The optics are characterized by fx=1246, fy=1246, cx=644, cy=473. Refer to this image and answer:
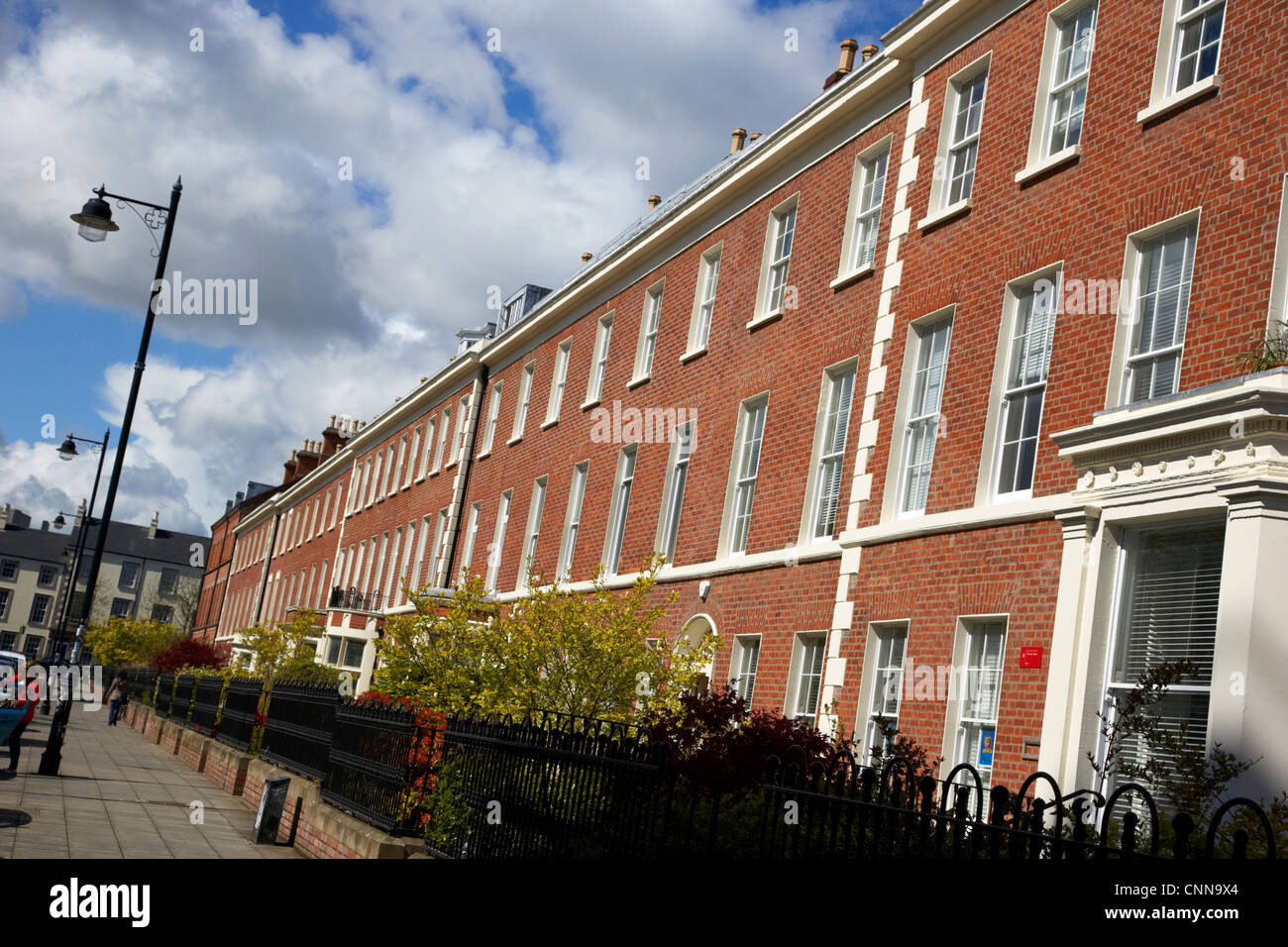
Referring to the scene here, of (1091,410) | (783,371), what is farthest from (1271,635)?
(783,371)

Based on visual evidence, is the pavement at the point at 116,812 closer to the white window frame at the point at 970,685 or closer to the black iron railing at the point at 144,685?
the white window frame at the point at 970,685

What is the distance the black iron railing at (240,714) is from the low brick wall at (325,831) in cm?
371

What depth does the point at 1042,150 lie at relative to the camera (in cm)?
1463

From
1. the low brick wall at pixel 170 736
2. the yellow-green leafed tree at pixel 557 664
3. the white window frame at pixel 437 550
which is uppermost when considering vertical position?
the white window frame at pixel 437 550

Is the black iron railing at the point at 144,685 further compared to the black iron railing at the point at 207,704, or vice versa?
the black iron railing at the point at 144,685

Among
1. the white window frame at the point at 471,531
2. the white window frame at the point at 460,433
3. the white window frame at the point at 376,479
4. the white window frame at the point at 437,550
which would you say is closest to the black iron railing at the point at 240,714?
the white window frame at the point at 471,531

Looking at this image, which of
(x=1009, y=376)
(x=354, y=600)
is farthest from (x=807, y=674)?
(x=354, y=600)

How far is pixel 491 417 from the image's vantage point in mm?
35062

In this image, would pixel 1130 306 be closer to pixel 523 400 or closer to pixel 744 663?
pixel 744 663

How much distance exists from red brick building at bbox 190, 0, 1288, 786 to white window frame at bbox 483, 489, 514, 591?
5.53 m

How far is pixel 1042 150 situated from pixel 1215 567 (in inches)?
243

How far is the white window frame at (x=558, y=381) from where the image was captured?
29.8 metres

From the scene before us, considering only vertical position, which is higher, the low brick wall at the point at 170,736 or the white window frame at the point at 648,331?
the white window frame at the point at 648,331
